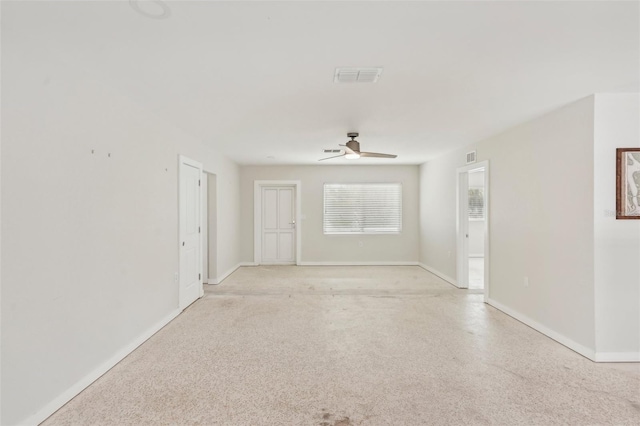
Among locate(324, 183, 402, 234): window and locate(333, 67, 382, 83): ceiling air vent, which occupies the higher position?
locate(333, 67, 382, 83): ceiling air vent

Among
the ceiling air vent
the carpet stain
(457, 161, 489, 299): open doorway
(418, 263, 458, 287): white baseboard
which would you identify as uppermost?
the ceiling air vent

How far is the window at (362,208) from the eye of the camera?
7.43 m

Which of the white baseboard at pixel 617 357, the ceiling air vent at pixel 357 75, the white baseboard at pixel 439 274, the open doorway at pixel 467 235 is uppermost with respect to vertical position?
the ceiling air vent at pixel 357 75

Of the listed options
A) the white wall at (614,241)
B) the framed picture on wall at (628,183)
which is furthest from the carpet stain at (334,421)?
the framed picture on wall at (628,183)

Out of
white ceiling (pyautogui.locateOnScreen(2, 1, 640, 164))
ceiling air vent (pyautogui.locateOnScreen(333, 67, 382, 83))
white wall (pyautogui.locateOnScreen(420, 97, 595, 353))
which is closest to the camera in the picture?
white ceiling (pyautogui.locateOnScreen(2, 1, 640, 164))

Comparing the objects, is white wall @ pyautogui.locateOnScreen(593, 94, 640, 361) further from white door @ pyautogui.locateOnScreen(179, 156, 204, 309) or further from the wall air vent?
white door @ pyautogui.locateOnScreen(179, 156, 204, 309)

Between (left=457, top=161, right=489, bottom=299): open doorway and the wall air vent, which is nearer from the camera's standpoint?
(left=457, top=161, right=489, bottom=299): open doorway

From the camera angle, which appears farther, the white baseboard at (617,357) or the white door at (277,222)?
the white door at (277,222)

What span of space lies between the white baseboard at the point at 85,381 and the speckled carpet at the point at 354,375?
2.0 inches

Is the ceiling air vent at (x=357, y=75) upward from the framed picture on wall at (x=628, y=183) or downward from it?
upward

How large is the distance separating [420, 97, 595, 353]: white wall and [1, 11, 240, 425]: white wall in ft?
13.9

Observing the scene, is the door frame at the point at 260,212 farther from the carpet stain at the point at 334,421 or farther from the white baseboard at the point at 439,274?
the carpet stain at the point at 334,421

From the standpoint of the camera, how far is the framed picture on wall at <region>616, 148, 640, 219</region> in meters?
2.79

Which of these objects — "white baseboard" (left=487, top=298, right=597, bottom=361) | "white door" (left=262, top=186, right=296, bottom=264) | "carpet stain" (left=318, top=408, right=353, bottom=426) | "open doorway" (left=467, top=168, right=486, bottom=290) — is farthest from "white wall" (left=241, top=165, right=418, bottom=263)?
"carpet stain" (left=318, top=408, right=353, bottom=426)
